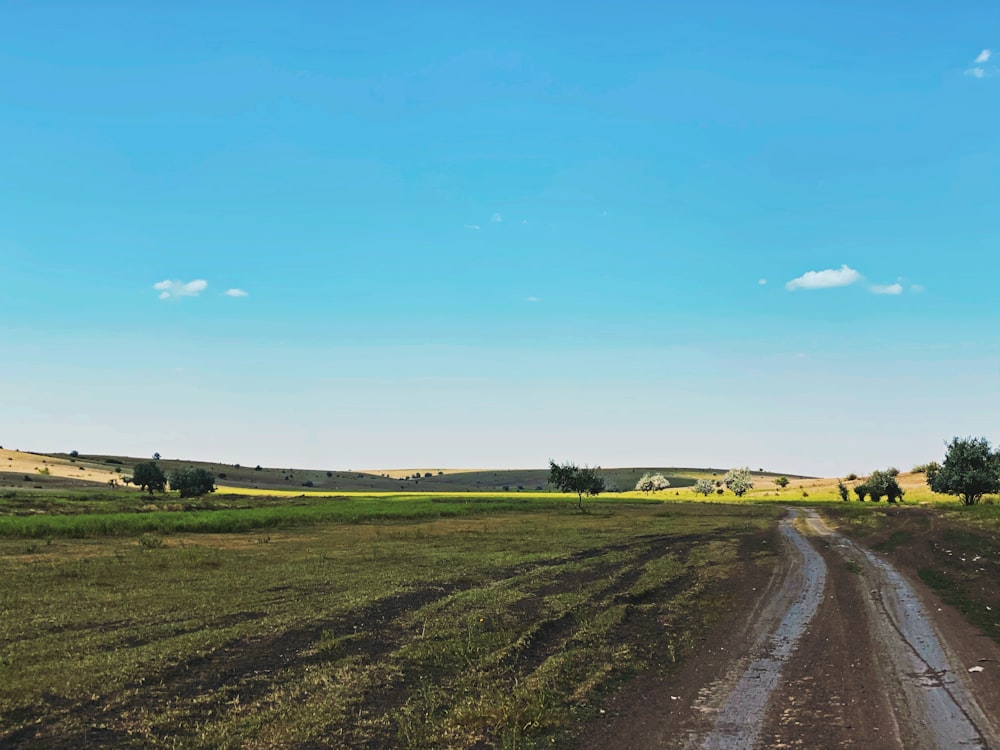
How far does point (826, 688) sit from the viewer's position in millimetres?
11000

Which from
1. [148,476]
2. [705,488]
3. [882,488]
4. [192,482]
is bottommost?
[192,482]

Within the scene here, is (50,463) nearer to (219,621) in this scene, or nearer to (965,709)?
(219,621)

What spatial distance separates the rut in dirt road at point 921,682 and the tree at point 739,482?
135302 millimetres

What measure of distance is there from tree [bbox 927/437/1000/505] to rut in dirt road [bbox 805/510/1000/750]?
77.2 metres

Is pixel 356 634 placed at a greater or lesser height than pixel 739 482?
greater

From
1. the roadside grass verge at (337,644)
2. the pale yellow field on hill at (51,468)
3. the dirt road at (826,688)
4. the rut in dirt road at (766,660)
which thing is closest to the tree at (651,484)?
the pale yellow field on hill at (51,468)

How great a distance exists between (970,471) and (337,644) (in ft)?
302

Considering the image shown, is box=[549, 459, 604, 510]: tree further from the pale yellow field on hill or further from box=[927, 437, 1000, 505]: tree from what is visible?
the pale yellow field on hill

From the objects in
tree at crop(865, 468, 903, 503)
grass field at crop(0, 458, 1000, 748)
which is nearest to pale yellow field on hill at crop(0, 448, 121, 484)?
grass field at crop(0, 458, 1000, 748)

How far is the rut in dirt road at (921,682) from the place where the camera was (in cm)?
883

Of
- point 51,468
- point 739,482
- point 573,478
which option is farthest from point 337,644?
point 51,468

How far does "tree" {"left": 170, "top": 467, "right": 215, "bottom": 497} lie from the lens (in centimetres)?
12764

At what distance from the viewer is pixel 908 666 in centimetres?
1220

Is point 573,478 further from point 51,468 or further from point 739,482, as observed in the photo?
point 51,468
